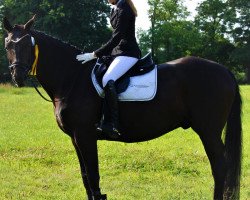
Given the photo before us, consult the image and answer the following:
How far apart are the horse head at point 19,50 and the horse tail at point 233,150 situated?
10.2 ft

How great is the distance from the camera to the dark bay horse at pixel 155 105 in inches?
235

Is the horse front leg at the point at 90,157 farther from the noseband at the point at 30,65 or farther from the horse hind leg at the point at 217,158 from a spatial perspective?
the horse hind leg at the point at 217,158

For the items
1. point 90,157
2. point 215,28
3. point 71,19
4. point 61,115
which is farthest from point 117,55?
point 215,28

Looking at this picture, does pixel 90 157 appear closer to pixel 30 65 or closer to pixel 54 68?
pixel 54 68

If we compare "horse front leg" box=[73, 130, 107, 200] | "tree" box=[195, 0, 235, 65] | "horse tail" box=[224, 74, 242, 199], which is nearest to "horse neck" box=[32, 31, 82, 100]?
"horse front leg" box=[73, 130, 107, 200]

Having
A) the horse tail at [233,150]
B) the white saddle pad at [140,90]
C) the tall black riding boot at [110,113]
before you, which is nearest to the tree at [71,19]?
the horse tail at [233,150]

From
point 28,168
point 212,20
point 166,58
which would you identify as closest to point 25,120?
point 28,168

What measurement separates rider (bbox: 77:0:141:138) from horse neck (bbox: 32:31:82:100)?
277 mm

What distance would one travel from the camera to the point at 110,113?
598cm

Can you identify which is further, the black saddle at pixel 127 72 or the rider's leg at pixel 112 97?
the black saddle at pixel 127 72

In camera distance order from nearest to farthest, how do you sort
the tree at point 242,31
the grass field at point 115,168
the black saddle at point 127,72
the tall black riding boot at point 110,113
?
the tall black riding boot at point 110,113 → the black saddle at point 127,72 → the grass field at point 115,168 → the tree at point 242,31

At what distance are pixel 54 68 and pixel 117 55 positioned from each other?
3.07ft

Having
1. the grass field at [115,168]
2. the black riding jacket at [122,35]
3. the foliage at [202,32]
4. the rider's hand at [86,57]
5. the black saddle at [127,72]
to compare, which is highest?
the black riding jacket at [122,35]

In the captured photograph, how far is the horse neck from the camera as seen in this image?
6.13 m
